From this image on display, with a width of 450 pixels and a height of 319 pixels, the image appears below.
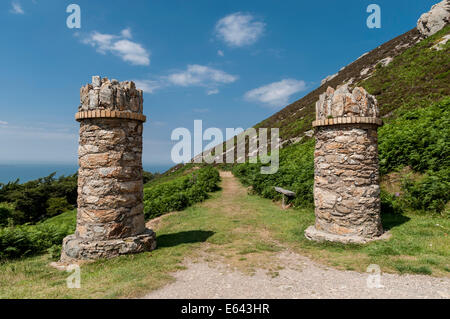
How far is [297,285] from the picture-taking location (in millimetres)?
4285

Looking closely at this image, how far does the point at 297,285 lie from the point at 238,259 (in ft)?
5.61

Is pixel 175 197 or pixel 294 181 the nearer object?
pixel 175 197

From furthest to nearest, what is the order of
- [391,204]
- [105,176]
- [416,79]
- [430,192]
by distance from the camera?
1. [416,79]
2. [391,204]
3. [430,192]
4. [105,176]

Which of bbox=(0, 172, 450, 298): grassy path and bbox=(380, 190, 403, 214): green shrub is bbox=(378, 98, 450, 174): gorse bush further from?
bbox=(0, 172, 450, 298): grassy path

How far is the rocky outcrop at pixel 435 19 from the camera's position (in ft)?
106

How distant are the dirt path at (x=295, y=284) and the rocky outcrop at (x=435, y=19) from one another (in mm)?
42157

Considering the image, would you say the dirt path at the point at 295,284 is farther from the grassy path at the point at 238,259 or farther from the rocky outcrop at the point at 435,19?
the rocky outcrop at the point at 435,19

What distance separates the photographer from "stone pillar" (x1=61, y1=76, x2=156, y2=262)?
5930 millimetres

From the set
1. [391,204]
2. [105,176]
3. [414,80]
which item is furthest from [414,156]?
[414,80]

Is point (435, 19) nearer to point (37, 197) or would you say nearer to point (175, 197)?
point (175, 197)

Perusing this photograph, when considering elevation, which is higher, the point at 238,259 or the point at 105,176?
the point at 105,176

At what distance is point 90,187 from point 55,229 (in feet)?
12.1

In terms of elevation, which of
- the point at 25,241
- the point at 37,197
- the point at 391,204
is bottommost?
the point at 37,197
